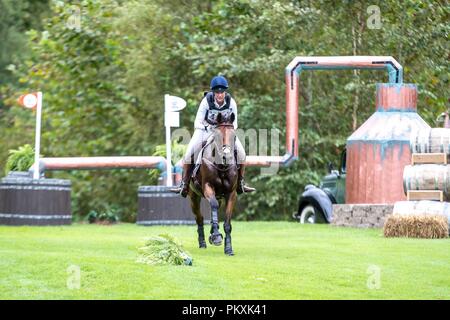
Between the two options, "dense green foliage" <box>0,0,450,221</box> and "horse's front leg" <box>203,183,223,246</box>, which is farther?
"dense green foliage" <box>0,0,450,221</box>

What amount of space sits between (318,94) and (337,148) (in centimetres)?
176

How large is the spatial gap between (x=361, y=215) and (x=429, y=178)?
3.33 meters

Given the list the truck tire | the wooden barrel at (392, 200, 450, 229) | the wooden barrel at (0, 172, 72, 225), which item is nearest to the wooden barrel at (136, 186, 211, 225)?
the wooden barrel at (0, 172, 72, 225)

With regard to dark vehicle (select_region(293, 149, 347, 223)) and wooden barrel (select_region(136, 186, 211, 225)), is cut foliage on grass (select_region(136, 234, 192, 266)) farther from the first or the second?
dark vehicle (select_region(293, 149, 347, 223))

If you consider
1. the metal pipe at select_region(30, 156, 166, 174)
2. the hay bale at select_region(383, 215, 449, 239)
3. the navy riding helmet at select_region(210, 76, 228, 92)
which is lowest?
the hay bale at select_region(383, 215, 449, 239)

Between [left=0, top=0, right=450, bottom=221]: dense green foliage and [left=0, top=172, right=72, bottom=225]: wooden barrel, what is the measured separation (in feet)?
27.3

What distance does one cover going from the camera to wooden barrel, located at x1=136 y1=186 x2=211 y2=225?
2414cm

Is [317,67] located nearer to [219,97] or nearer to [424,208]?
[424,208]

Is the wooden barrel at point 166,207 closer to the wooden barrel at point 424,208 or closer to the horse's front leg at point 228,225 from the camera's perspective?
the wooden barrel at point 424,208

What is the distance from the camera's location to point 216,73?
31703 millimetres

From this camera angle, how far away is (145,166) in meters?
26.0

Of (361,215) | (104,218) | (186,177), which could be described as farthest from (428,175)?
(104,218)

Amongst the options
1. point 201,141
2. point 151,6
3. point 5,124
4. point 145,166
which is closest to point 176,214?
point 145,166
